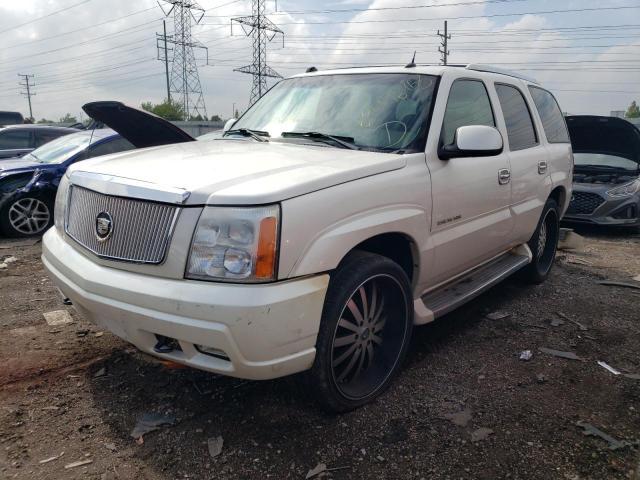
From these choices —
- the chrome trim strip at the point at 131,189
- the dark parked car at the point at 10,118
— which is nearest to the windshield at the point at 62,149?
the chrome trim strip at the point at 131,189

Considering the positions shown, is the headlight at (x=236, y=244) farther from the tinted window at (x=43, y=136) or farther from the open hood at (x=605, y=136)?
the tinted window at (x=43, y=136)

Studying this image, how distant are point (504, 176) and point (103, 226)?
289 centimetres

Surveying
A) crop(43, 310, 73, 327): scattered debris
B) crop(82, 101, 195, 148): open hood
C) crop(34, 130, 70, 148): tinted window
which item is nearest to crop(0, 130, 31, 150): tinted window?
crop(34, 130, 70, 148): tinted window

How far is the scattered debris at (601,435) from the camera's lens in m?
2.57

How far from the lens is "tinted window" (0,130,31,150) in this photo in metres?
9.77

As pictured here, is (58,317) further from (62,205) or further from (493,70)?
(493,70)

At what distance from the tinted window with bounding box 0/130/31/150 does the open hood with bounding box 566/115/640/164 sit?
32.8 feet

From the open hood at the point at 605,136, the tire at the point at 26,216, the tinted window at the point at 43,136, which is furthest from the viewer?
the tinted window at the point at 43,136

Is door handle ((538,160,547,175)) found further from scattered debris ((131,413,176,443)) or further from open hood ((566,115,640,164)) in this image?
open hood ((566,115,640,164))

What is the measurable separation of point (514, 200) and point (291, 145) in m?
Result: 2.01

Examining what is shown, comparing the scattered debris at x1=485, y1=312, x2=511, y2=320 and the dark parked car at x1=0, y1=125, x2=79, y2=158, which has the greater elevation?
the dark parked car at x1=0, y1=125, x2=79, y2=158

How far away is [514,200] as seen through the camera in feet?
13.7

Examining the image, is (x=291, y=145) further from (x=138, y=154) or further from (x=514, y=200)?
(x=514, y=200)

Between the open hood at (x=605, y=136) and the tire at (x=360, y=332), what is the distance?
22.8 feet
